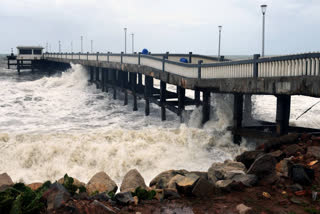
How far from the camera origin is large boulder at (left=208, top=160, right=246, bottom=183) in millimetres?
9133

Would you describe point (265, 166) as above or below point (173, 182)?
above

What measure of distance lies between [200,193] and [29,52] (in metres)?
63.3

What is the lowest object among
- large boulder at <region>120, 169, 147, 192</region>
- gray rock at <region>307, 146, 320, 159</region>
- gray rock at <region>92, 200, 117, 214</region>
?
large boulder at <region>120, 169, 147, 192</region>

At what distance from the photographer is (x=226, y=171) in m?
9.33

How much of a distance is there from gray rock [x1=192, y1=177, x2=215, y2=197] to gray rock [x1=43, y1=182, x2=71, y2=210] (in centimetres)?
287

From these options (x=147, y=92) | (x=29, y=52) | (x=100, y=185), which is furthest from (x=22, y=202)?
(x=29, y=52)

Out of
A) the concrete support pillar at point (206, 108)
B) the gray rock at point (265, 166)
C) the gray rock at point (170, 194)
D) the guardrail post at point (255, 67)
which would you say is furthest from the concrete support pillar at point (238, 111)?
the gray rock at point (170, 194)

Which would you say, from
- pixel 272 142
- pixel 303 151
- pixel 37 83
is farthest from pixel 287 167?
pixel 37 83

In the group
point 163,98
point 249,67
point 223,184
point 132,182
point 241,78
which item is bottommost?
point 132,182

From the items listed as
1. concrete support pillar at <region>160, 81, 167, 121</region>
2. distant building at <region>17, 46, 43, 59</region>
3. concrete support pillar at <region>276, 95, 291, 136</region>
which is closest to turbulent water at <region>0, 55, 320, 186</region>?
concrete support pillar at <region>160, 81, 167, 121</region>

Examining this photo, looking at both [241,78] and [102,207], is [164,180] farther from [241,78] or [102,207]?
[241,78]

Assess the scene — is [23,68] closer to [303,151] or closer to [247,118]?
[247,118]

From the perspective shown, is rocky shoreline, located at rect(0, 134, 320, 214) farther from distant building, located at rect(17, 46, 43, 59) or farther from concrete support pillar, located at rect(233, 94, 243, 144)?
distant building, located at rect(17, 46, 43, 59)

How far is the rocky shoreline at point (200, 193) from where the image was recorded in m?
7.25
